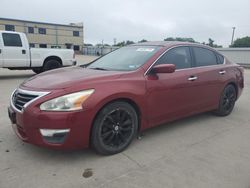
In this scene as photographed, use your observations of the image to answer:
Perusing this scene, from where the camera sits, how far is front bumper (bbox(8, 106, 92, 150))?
2803mm

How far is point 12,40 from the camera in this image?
9914 mm

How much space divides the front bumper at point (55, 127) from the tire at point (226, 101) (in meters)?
3.23

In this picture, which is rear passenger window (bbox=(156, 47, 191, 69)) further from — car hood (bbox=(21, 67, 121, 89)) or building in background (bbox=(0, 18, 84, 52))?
building in background (bbox=(0, 18, 84, 52))

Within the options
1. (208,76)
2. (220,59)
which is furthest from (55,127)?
(220,59)

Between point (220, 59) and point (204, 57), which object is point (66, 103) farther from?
point (220, 59)

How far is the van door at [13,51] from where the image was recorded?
9727mm

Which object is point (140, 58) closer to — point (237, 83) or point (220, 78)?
point (220, 78)

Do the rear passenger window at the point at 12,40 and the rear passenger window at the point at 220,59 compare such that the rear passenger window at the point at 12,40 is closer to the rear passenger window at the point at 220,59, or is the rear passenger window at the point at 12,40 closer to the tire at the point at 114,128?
the rear passenger window at the point at 220,59

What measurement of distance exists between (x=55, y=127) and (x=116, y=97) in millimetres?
839

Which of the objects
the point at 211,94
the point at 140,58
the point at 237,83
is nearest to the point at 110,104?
the point at 140,58

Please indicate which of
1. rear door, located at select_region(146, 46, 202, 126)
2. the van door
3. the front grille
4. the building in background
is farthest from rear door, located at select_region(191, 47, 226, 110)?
the building in background

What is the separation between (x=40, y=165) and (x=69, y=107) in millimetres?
820

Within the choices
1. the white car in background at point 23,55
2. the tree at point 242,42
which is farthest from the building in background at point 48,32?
the tree at point 242,42

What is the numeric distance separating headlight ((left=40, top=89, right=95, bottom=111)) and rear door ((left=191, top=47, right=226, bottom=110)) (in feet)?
7.57
